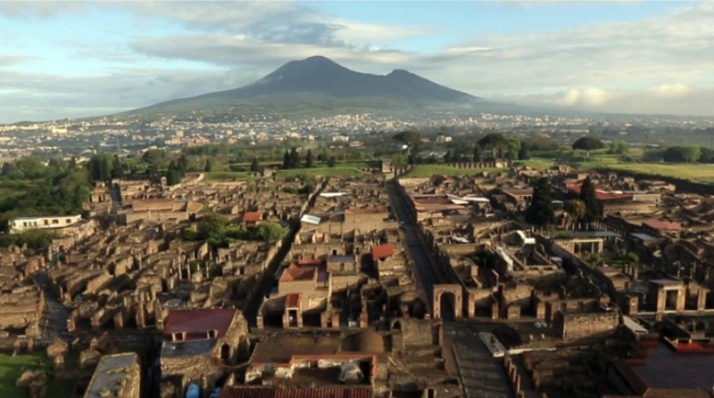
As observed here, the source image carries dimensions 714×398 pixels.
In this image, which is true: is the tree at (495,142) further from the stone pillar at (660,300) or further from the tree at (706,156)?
the stone pillar at (660,300)

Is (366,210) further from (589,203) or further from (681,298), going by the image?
(681,298)

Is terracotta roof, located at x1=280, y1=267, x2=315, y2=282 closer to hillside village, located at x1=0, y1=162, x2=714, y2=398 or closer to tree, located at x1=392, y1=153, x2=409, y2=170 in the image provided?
hillside village, located at x1=0, y1=162, x2=714, y2=398

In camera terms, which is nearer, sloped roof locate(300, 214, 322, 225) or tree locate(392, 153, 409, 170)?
sloped roof locate(300, 214, 322, 225)

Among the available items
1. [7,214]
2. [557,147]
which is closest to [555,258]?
[7,214]

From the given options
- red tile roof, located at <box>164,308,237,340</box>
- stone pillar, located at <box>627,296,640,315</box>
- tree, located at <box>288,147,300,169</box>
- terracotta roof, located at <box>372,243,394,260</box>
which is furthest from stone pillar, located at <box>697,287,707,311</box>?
tree, located at <box>288,147,300,169</box>

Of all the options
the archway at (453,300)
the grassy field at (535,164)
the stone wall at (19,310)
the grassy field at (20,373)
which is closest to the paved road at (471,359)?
the archway at (453,300)

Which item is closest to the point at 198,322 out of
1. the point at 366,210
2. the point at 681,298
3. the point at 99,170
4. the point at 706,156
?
the point at 681,298
